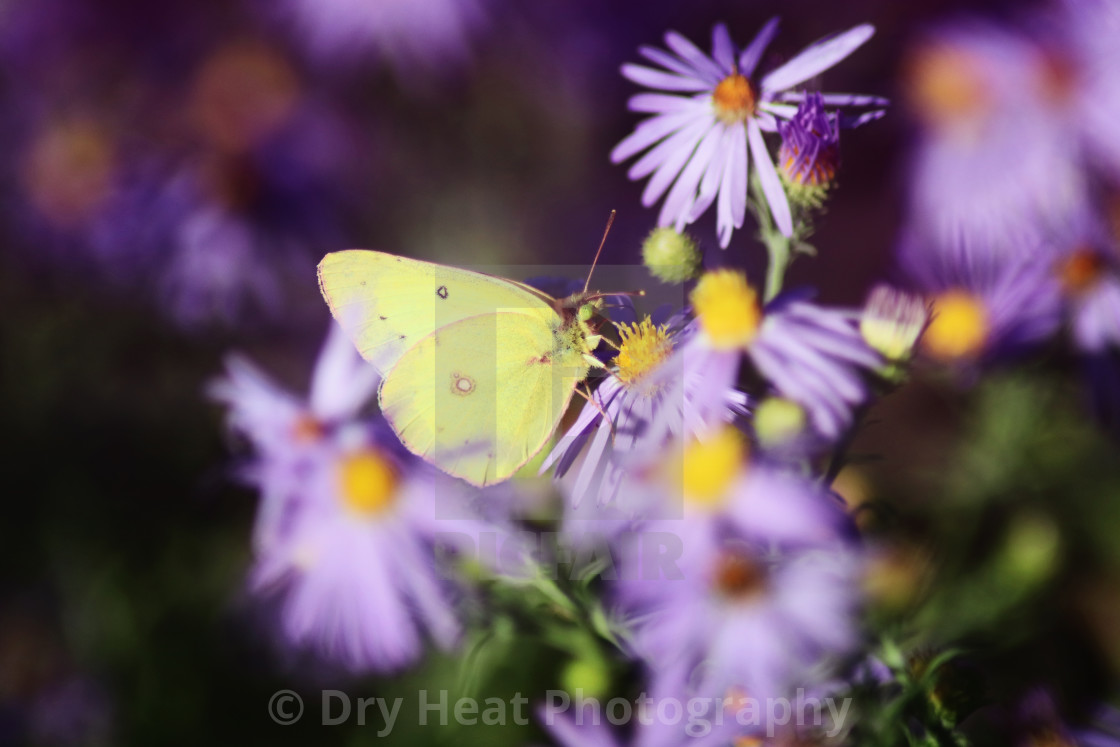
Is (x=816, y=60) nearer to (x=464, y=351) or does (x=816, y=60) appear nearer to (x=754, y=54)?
(x=754, y=54)

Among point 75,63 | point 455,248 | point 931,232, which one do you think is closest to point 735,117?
point 931,232

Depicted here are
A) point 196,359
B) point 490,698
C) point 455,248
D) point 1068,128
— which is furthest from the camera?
point 455,248

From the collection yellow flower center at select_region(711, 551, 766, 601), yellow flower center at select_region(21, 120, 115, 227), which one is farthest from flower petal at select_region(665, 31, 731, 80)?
yellow flower center at select_region(21, 120, 115, 227)

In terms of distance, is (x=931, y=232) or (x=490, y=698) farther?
(x=931, y=232)

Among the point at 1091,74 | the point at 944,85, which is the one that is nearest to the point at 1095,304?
the point at 1091,74

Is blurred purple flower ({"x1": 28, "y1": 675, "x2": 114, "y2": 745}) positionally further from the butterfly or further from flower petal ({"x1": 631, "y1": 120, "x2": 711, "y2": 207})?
flower petal ({"x1": 631, "y1": 120, "x2": 711, "y2": 207})

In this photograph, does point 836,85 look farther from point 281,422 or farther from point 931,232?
point 281,422
